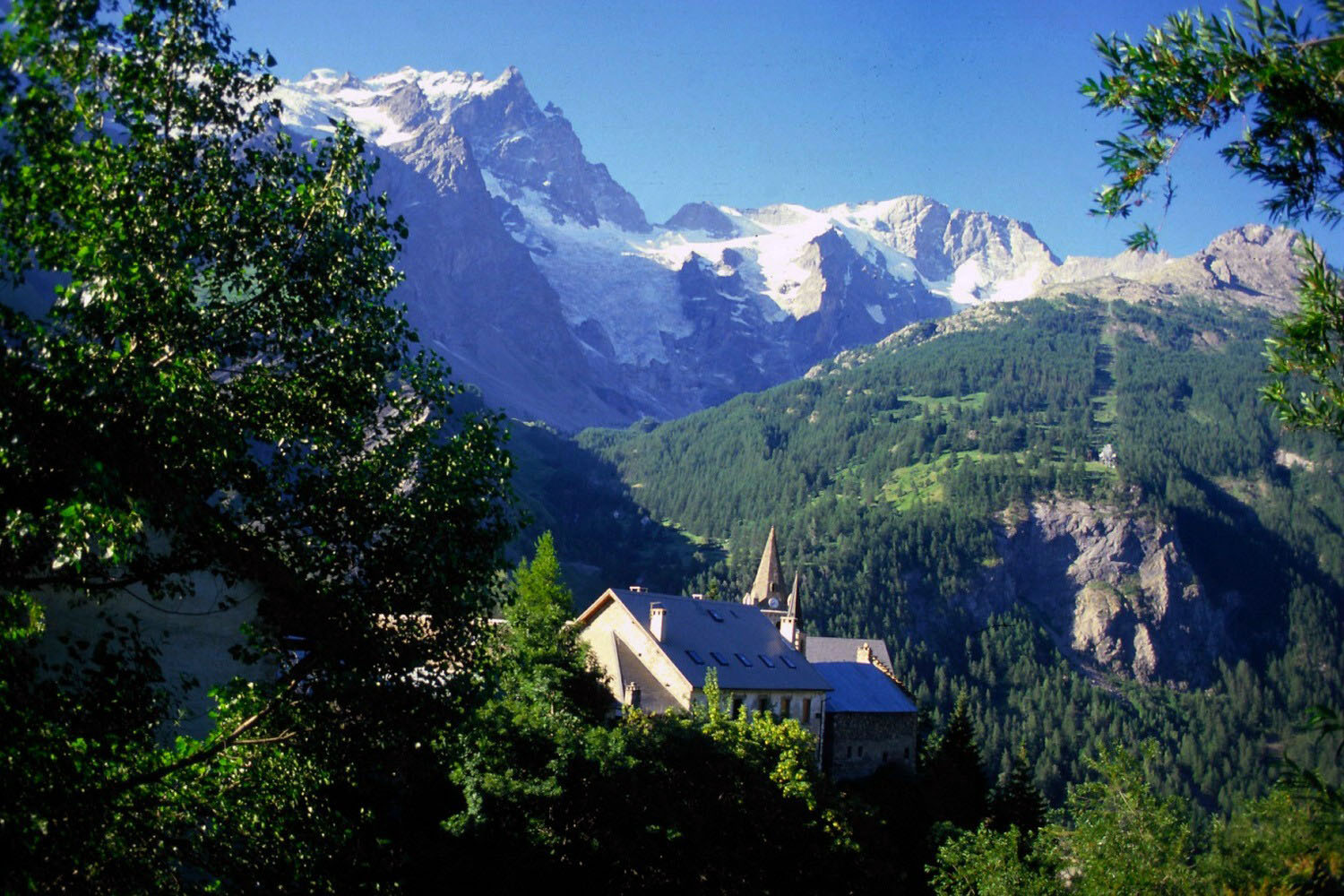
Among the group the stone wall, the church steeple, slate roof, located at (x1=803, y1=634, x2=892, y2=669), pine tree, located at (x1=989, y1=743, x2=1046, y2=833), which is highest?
the church steeple

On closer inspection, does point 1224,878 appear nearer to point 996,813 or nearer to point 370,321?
point 370,321

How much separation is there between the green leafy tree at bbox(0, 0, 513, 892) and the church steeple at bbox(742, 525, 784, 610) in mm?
83505

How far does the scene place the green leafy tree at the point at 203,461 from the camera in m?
11.0

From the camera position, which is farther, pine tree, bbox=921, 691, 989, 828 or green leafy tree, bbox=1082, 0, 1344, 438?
pine tree, bbox=921, 691, 989, 828

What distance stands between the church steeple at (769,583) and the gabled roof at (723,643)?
27.7 meters

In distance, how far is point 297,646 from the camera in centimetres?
1395

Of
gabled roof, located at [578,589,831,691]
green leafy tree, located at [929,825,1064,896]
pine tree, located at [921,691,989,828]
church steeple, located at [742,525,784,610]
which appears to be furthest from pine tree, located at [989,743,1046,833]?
church steeple, located at [742,525,784,610]

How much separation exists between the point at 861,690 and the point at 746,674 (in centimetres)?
1532

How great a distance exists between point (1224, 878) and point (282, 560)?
A: 29.0 meters

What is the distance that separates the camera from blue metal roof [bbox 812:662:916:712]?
70.6 meters

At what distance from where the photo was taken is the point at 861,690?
2921 inches

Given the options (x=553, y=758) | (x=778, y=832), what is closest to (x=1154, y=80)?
(x=553, y=758)

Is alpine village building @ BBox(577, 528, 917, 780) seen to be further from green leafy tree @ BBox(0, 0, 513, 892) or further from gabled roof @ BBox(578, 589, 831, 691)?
green leafy tree @ BBox(0, 0, 513, 892)

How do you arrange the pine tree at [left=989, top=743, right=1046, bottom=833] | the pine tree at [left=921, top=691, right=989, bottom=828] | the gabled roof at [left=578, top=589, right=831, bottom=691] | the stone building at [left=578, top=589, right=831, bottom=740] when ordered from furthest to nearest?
the pine tree at [left=989, top=743, right=1046, bottom=833] → the pine tree at [left=921, top=691, right=989, bottom=828] → the gabled roof at [left=578, top=589, right=831, bottom=691] → the stone building at [left=578, top=589, right=831, bottom=740]
